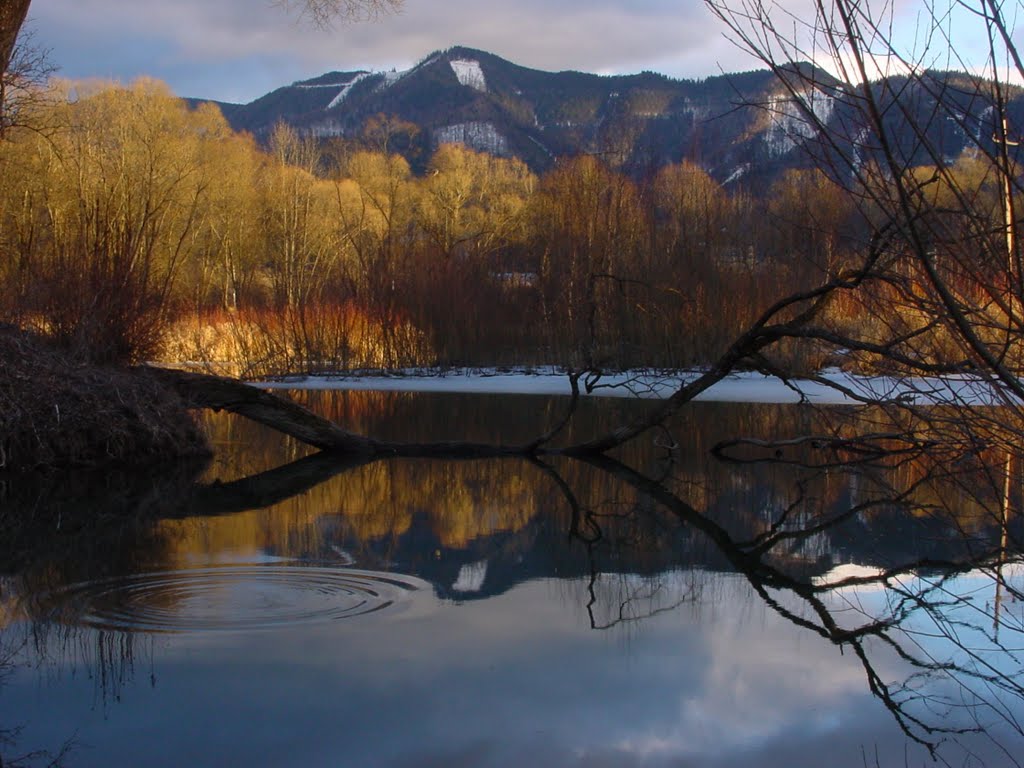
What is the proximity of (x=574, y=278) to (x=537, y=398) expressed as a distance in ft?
11.3

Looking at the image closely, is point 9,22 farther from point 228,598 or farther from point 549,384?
point 549,384

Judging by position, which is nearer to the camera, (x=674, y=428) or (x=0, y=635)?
(x=0, y=635)

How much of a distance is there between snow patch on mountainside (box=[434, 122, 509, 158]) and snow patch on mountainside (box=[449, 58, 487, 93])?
28017 millimetres

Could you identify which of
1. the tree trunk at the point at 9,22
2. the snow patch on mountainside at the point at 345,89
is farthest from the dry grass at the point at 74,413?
the snow patch on mountainside at the point at 345,89

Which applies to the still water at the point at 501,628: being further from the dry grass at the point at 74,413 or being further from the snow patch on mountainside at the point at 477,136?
the snow patch on mountainside at the point at 477,136

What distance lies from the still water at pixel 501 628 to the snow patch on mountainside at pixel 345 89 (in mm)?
154958

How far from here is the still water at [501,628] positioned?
2592 millimetres

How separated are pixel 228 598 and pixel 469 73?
561 feet

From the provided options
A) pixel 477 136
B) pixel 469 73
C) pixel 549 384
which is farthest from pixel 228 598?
pixel 469 73

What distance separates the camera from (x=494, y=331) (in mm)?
17188

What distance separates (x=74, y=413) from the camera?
721cm

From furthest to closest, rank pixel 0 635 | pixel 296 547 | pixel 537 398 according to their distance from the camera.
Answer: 1. pixel 537 398
2. pixel 296 547
3. pixel 0 635

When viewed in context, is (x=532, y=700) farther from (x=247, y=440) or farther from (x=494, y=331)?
(x=494, y=331)

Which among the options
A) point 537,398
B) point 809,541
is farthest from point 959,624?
point 537,398
